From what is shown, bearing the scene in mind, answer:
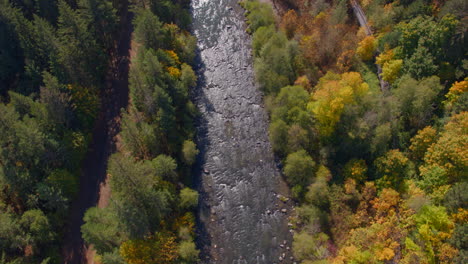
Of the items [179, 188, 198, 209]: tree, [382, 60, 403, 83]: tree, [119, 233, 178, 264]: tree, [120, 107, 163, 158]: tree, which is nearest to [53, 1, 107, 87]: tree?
[120, 107, 163, 158]: tree

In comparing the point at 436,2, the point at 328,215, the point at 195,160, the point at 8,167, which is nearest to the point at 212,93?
the point at 195,160

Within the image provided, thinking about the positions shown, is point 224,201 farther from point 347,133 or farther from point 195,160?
point 347,133

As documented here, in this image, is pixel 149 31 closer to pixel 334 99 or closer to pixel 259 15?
pixel 259 15

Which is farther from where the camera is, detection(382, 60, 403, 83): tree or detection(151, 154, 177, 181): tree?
detection(382, 60, 403, 83): tree

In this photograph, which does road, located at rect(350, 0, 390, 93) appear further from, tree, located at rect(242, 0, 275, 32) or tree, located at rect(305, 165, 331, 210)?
tree, located at rect(305, 165, 331, 210)

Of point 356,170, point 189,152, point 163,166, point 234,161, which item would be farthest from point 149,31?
point 356,170

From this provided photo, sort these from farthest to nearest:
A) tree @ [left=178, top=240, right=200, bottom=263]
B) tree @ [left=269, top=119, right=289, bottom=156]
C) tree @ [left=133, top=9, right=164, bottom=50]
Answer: tree @ [left=133, top=9, right=164, bottom=50], tree @ [left=269, top=119, right=289, bottom=156], tree @ [left=178, top=240, right=200, bottom=263]
